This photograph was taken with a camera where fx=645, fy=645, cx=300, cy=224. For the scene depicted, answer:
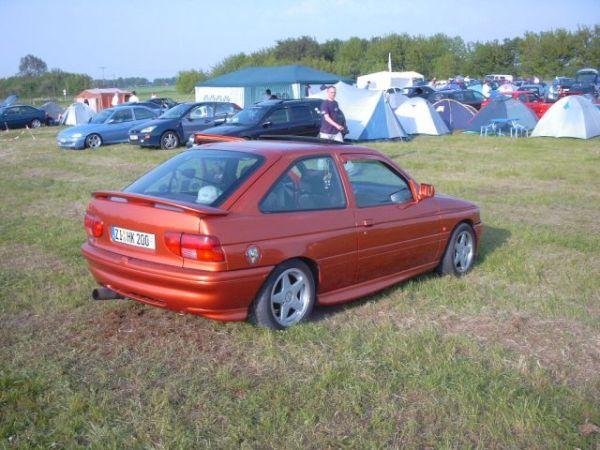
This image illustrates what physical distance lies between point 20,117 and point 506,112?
22.7 meters

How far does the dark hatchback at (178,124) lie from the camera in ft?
62.3

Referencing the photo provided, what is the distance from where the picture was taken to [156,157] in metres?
17.2

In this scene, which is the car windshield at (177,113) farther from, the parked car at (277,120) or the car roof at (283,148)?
the car roof at (283,148)

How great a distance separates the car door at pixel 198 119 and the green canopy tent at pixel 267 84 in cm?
1465

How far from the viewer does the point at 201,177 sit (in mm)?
4914

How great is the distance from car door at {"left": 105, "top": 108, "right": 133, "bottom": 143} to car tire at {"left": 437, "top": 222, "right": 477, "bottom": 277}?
1638 centimetres

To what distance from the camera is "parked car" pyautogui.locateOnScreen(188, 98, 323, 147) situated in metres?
16.6

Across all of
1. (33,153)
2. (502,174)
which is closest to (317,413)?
(502,174)

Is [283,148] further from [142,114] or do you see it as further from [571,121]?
[142,114]

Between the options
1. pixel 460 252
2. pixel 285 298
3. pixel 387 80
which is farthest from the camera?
pixel 387 80

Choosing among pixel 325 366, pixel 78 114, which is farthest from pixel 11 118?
pixel 325 366

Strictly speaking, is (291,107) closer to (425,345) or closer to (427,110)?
(427,110)

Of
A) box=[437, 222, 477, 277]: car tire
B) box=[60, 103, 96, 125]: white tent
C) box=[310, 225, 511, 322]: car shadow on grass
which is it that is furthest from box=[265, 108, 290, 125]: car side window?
Result: box=[60, 103, 96, 125]: white tent

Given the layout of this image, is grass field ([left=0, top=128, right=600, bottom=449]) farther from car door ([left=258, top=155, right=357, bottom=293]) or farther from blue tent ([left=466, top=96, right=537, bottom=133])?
blue tent ([left=466, top=96, right=537, bottom=133])
